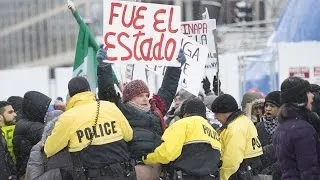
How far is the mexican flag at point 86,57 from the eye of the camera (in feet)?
31.7

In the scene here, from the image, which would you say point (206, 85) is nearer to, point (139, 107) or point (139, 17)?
point (139, 17)

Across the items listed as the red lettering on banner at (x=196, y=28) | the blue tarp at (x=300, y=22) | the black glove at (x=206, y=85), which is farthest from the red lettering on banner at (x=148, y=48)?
the blue tarp at (x=300, y=22)

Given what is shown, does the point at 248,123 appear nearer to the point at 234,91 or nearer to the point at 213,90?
the point at 213,90

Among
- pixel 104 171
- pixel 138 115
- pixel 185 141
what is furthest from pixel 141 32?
pixel 104 171

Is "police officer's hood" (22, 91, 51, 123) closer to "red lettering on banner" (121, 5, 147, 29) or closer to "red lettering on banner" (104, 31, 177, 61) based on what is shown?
"red lettering on banner" (104, 31, 177, 61)

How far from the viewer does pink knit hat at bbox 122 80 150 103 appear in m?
8.14

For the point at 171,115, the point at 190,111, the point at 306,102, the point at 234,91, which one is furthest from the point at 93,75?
the point at 234,91

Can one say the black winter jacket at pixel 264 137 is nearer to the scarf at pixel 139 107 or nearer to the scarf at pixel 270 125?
the scarf at pixel 270 125

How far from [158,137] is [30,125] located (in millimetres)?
1849

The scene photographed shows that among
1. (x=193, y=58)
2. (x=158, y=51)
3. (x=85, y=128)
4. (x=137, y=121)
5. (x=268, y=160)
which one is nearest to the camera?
(x=85, y=128)

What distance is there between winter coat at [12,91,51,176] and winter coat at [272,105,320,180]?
315 cm

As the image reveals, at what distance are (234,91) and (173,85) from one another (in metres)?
9.75

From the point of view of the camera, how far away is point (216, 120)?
9.51 meters

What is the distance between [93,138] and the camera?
7508mm
